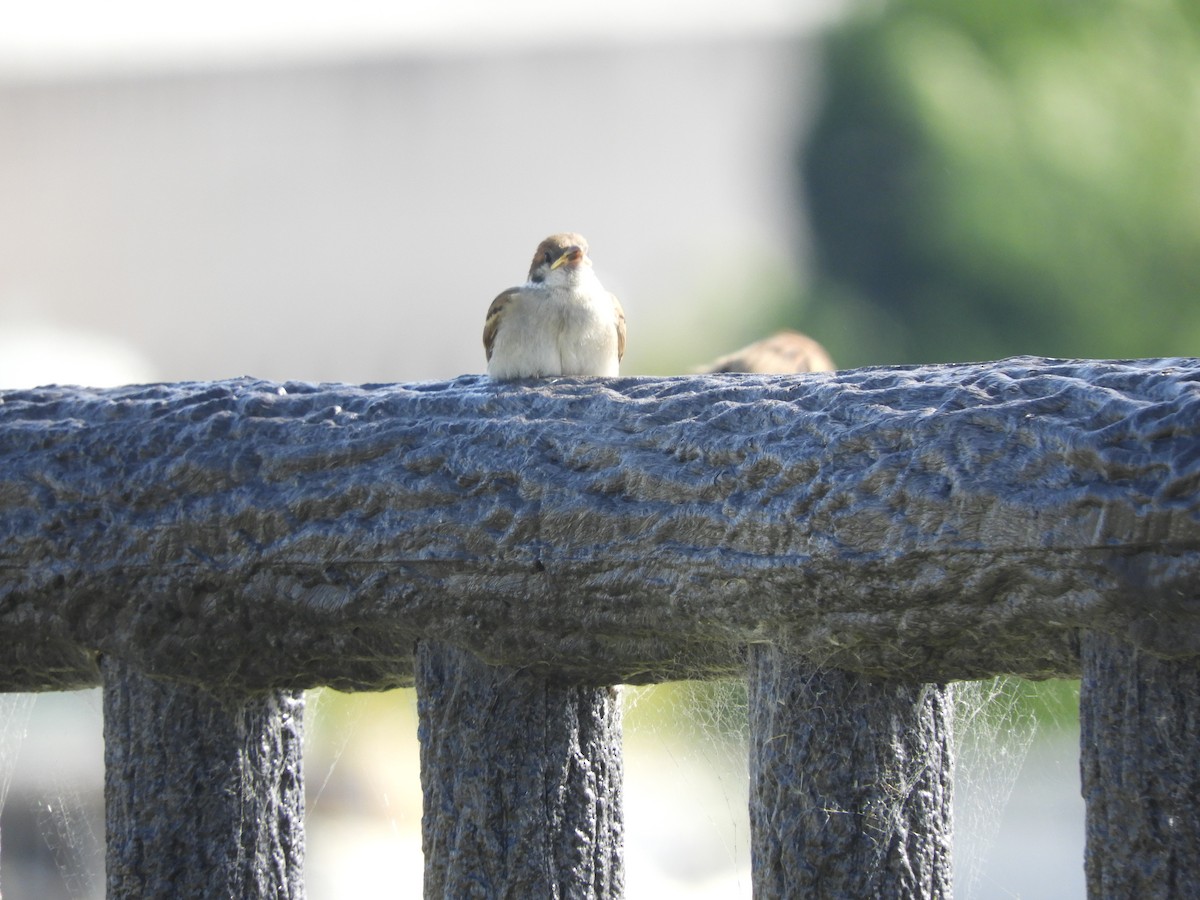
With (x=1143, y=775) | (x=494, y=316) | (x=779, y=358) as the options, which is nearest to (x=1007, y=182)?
(x=779, y=358)

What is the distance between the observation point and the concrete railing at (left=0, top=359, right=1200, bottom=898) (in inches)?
58.8

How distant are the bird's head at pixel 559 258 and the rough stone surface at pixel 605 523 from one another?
126 centimetres

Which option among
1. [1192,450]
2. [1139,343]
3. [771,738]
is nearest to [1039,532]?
[1192,450]

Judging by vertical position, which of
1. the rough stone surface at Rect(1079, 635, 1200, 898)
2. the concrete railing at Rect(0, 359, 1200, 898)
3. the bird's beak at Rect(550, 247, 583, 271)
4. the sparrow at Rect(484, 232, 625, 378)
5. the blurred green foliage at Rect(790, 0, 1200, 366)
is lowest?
the rough stone surface at Rect(1079, 635, 1200, 898)

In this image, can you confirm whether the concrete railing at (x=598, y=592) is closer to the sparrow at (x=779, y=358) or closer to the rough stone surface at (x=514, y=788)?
the rough stone surface at (x=514, y=788)

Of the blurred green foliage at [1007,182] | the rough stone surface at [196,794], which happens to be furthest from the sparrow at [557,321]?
the blurred green foliage at [1007,182]

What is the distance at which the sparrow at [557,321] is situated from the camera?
309 cm

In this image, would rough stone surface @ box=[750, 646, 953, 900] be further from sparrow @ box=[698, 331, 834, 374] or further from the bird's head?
sparrow @ box=[698, 331, 834, 374]

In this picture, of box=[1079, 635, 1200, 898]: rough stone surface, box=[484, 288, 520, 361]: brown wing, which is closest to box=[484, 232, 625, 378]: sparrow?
box=[484, 288, 520, 361]: brown wing

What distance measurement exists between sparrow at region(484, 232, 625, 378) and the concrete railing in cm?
94

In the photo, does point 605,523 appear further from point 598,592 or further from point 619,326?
point 619,326

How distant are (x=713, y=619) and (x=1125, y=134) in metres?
15.2

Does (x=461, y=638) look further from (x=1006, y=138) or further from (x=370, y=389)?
(x=1006, y=138)

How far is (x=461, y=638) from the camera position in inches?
73.0
